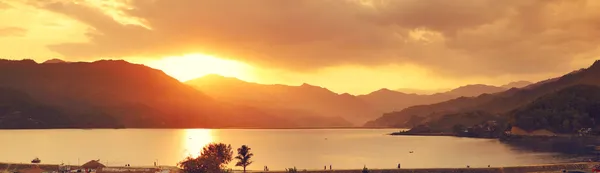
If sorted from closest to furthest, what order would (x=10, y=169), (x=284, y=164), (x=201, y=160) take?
(x=201, y=160)
(x=10, y=169)
(x=284, y=164)

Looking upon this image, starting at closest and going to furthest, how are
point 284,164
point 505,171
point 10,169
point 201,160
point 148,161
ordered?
point 201,160 → point 505,171 → point 10,169 → point 284,164 → point 148,161

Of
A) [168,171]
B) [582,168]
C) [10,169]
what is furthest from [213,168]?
[582,168]

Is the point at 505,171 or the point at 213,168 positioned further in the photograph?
the point at 505,171

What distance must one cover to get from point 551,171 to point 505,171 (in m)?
10.5

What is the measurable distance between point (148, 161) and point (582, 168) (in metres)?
138

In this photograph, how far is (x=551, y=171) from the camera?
113 metres

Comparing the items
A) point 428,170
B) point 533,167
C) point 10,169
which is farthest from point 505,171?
point 10,169

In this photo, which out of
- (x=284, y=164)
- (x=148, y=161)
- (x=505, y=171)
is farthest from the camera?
(x=148, y=161)

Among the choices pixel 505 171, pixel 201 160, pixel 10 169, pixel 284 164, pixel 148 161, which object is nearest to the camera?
pixel 201 160

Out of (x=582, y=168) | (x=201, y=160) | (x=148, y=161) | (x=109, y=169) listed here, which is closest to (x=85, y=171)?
(x=109, y=169)

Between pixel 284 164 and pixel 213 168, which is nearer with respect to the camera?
pixel 213 168

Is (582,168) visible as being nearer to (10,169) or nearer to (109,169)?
(109,169)

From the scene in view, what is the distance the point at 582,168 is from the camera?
116m

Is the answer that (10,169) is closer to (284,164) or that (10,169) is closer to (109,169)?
(109,169)
